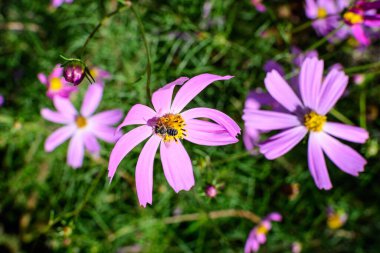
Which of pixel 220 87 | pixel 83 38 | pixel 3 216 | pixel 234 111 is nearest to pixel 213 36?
pixel 220 87

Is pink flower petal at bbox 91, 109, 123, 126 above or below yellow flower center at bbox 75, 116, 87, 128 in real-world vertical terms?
above

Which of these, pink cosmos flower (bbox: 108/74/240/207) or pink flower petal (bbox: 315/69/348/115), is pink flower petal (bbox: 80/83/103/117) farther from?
pink flower petal (bbox: 315/69/348/115)

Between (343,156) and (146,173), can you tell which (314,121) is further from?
(146,173)

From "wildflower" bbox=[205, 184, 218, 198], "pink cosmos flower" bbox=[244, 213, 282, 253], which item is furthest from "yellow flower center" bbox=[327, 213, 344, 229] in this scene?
"wildflower" bbox=[205, 184, 218, 198]

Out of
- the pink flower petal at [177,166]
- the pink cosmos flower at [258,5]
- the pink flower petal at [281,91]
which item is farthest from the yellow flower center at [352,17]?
the pink flower petal at [177,166]

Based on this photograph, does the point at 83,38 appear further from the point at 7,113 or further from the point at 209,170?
the point at 209,170

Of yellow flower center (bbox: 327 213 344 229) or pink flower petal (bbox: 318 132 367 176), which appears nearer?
pink flower petal (bbox: 318 132 367 176)
